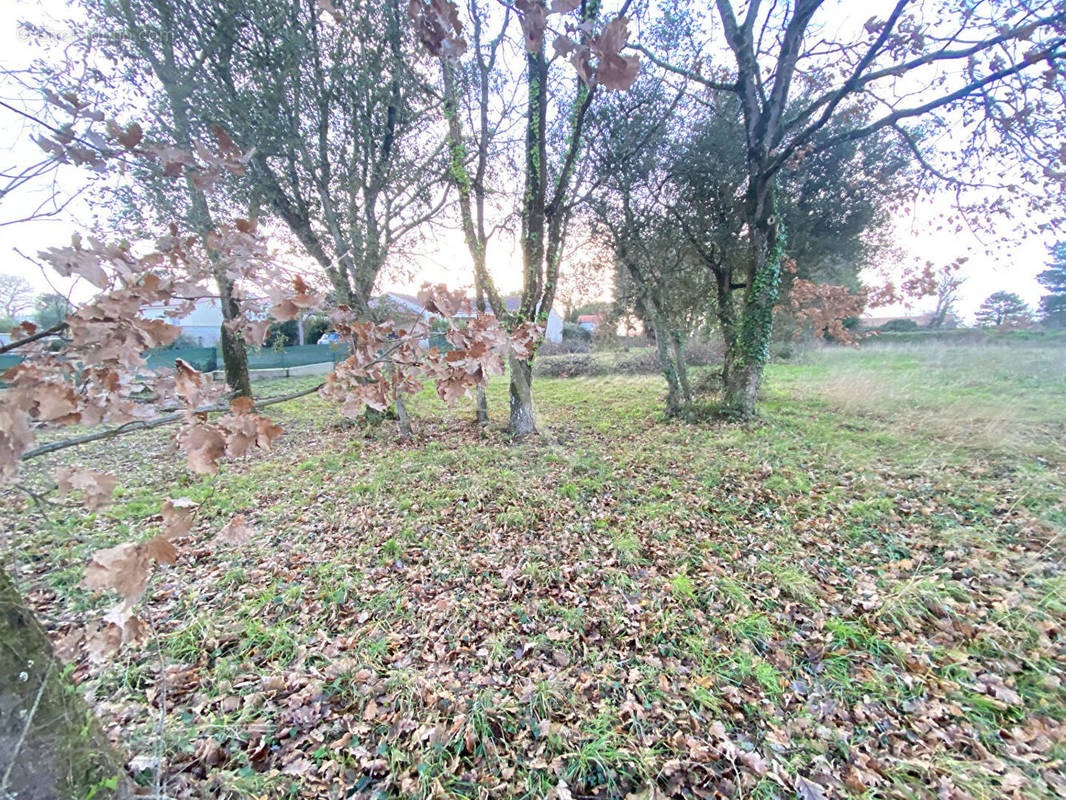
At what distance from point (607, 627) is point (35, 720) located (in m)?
2.57

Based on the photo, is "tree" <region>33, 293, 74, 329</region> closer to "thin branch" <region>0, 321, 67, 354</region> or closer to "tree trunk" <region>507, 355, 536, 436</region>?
"thin branch" <region>0, 321, 67, 354</region>

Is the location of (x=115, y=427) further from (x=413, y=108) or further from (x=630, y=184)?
(x=630, y=184)

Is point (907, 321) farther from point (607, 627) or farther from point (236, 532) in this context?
point (236, 532)

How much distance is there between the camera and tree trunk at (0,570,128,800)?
1139 millimetres

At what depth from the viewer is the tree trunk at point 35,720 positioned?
114 centimetres

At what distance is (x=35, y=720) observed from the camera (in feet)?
3.88

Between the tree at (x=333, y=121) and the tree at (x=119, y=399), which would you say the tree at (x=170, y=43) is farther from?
the tree at (x=119, y=399)

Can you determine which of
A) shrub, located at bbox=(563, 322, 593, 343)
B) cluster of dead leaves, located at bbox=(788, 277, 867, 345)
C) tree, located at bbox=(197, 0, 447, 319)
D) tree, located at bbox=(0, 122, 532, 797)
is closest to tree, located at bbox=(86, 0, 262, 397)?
tree, located at bbox=(197, 0, 447, 319)

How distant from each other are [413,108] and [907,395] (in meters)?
10.8

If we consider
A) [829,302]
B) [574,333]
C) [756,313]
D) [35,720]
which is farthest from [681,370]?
[574,333]

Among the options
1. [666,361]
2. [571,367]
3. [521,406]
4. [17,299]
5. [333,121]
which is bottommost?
[521,406]

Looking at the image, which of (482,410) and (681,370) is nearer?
(482,410)

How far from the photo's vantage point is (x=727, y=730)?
2027mm

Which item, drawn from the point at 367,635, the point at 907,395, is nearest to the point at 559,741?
the point at 367,635
